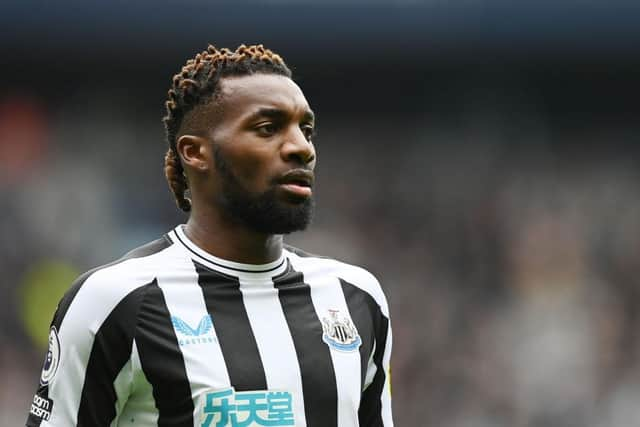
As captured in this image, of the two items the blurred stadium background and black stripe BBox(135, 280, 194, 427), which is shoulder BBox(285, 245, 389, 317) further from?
the blurred stadium background

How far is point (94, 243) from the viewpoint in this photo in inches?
389

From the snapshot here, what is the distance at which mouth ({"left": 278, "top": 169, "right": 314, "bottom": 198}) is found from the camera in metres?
2.88

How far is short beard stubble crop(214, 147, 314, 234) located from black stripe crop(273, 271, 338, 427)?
168mm

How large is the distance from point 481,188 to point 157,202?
108 inches

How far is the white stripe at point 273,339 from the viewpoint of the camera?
280 centimetres

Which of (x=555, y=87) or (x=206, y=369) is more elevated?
(x=555, y=87)

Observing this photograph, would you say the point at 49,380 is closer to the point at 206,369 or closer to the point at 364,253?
the point at 206,369

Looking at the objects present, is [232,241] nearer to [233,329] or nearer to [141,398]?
[233,329]

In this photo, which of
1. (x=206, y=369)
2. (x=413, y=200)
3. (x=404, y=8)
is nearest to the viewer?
(x=206, y=369)

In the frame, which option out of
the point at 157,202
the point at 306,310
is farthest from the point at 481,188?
the point at 306,310

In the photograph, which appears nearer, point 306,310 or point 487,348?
point 306,310

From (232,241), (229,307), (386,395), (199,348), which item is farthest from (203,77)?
(386,395)

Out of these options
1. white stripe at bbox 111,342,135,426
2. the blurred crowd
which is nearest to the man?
white stripe at bbox 111,342,135,426

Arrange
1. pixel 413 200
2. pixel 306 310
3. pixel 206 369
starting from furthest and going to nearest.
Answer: pixel 413 200 < pixel 306 310 < pixel 206 369
